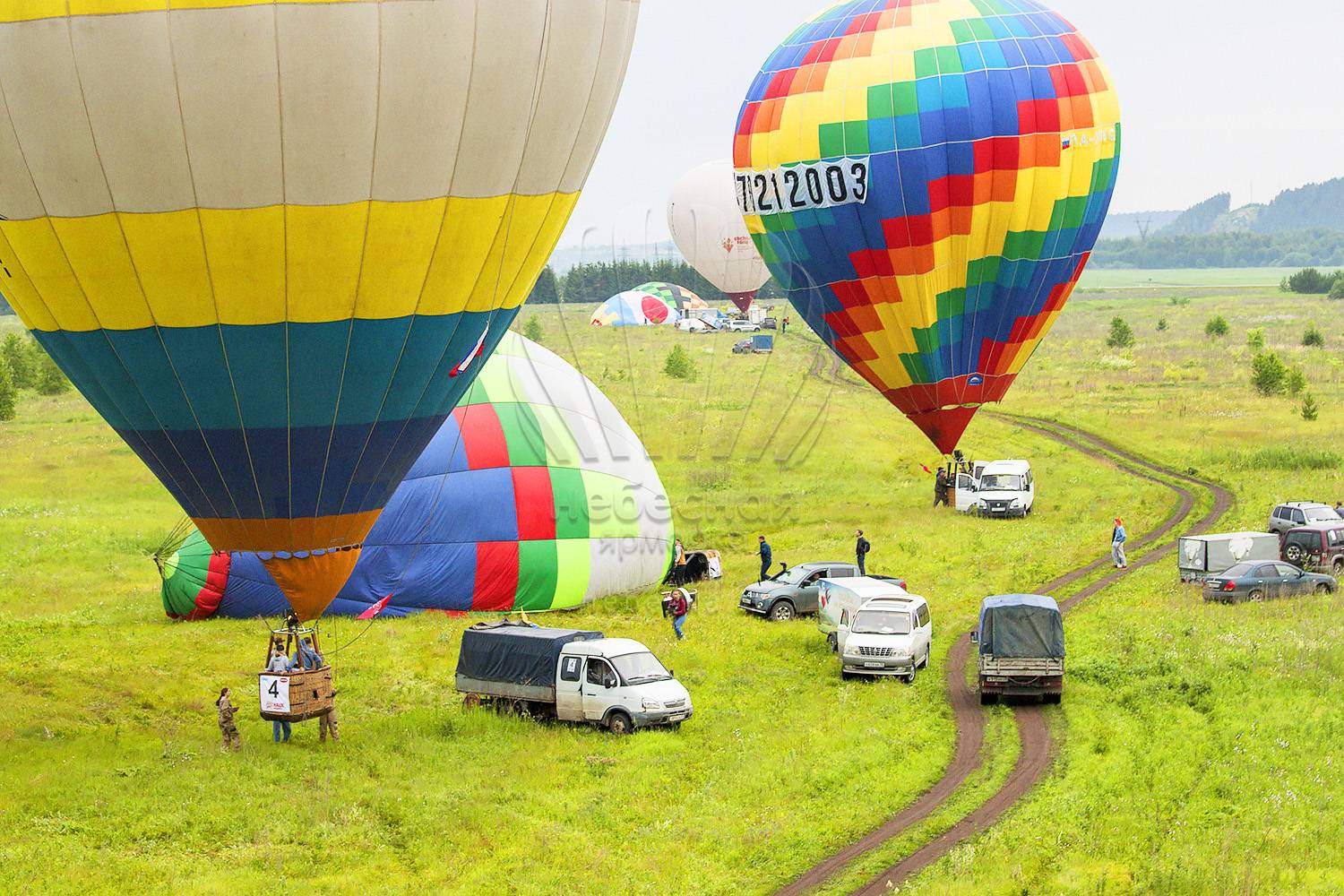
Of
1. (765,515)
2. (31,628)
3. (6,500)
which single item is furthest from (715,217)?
(31,628)

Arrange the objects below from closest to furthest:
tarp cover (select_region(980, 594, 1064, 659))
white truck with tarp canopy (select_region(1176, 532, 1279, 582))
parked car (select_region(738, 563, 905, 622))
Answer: tarp cover (select_region(980, 594, 1064, 659)) → parked car (select_region(738, 563, 905, 622)) → white truck with tarp canopy (select_region(1176, 532, 1279, 582))

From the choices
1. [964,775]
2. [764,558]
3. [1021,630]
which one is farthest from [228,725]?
[764,558]

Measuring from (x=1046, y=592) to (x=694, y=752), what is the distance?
1371 centimetres

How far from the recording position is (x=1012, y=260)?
124ft

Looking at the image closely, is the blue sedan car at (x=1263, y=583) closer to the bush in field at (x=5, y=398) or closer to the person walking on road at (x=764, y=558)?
the person walking on road at (x=764, y=558)

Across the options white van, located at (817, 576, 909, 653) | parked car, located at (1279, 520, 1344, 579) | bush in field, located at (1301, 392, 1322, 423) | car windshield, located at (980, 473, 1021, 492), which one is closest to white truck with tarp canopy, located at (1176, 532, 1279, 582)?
parked car, located at (1279, 520, 1344, 579)

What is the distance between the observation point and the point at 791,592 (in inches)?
1318

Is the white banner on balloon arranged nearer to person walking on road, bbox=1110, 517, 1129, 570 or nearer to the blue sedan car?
person walking on road, bbox=1110, 517, 1129, 570

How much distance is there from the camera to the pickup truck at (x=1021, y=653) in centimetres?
2542

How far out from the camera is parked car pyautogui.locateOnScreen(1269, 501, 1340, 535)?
119 ft

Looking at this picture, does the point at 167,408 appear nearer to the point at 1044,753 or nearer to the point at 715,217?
the point at 1044,753

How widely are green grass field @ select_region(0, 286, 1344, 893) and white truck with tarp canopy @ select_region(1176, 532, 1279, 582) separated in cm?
64

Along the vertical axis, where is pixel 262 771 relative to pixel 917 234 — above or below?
below

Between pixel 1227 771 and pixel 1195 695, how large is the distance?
3667mm
